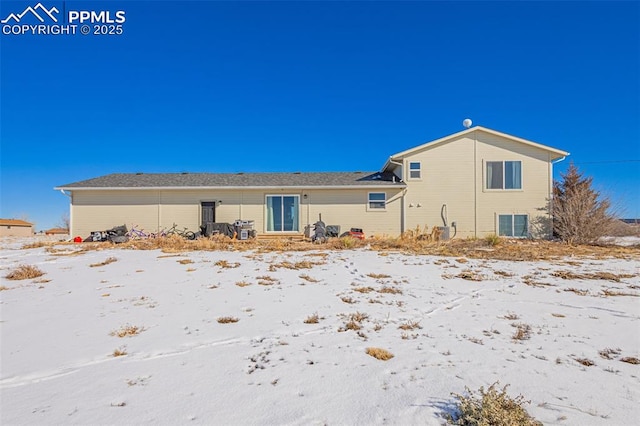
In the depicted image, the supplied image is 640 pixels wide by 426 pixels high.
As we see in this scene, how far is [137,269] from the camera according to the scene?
269 inches

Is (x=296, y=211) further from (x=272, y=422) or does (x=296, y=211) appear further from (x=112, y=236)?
(x=272, y=422)

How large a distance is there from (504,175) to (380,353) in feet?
48.5

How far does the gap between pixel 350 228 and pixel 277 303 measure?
35.9 ft

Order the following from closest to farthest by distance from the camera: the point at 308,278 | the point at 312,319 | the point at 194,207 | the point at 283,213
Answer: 1. the point at 312,319
2. the point at 308,278
3. the point at 194,207
4. the point at 283,213

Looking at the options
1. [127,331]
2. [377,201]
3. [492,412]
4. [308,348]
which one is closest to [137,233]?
[377,201]

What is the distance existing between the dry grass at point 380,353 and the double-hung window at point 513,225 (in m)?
14.2

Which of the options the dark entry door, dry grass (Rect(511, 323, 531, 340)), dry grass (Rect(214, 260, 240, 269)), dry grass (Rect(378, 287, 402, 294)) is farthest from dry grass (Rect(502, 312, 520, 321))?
the dark entry door

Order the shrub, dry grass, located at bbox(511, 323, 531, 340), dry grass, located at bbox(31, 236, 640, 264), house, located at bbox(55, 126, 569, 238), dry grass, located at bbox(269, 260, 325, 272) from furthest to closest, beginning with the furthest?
house, located at bbox(55, 126, 569, 238), dry grass, located at bbox(31, 236, 640, 264), dry grass, located at bbox(269, 260, 325, 272), dry grass, located at bbox(511, 323, 531, 340), the shrub

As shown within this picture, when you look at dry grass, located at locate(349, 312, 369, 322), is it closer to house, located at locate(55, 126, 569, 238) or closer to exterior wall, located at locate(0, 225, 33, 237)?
house, located at locate(55, 126, 569, 238)

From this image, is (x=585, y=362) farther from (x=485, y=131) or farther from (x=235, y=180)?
(x=235, y=180)

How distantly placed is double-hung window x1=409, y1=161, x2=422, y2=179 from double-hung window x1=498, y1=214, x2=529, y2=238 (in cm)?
419

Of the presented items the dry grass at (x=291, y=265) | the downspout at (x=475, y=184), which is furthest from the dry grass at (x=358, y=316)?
the downspout at (x=475, y=184)

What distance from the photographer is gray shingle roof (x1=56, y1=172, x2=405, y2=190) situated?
15.1 m

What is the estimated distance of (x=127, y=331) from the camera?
333 centimetres
